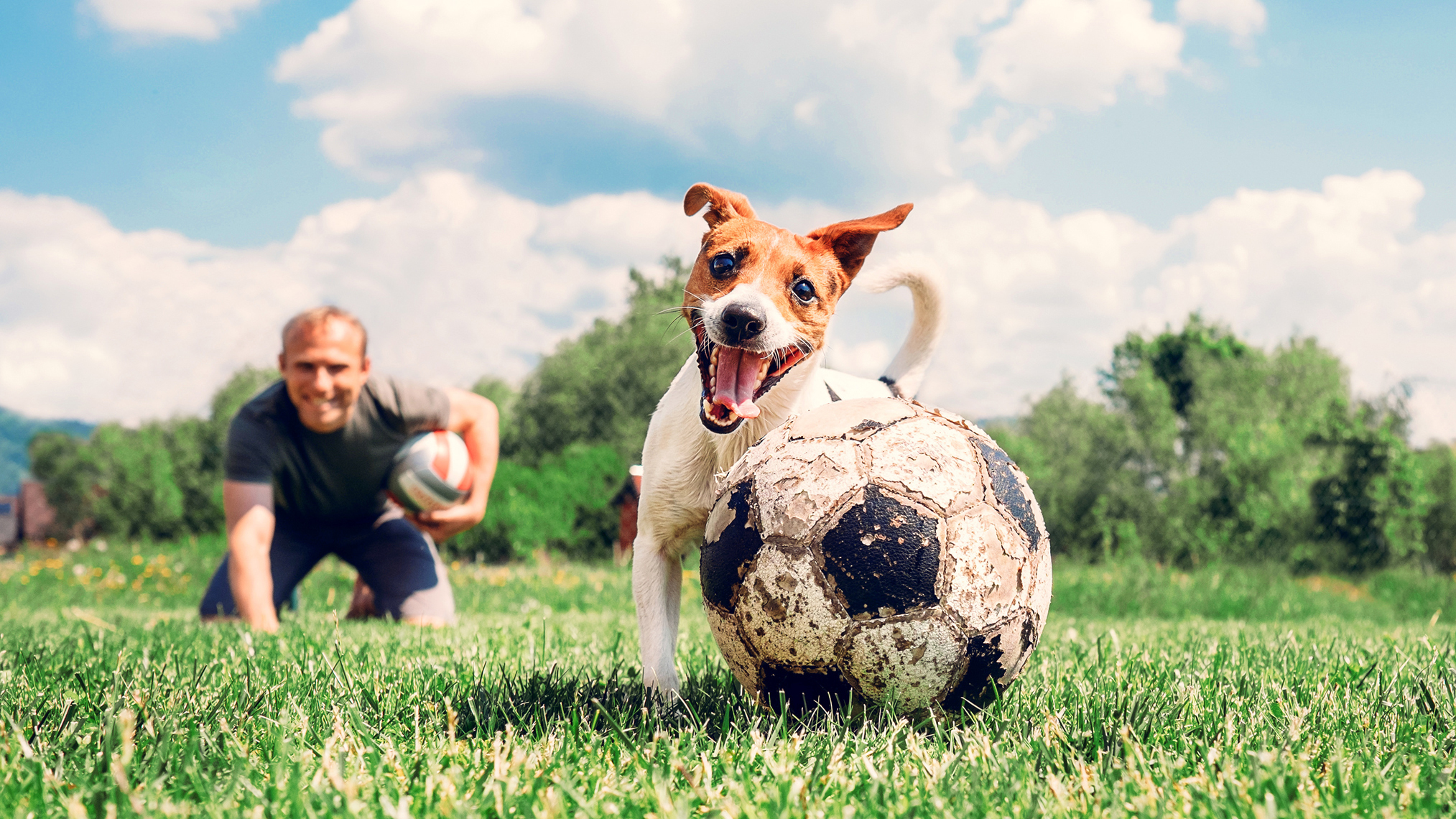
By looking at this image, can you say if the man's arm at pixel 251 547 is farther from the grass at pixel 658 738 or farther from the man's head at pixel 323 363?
the grass at pixel 658 738

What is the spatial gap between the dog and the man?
119 inches

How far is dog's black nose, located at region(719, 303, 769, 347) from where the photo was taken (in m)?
2.65

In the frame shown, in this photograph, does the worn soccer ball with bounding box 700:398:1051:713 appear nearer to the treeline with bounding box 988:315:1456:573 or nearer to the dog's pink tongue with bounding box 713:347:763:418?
the dog's pink tongue with bounding box 713:347:763:418

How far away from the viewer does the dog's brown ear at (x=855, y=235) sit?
9.80ft

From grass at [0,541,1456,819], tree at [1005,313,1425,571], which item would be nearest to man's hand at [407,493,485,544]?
grass at [0,541,1456,819]

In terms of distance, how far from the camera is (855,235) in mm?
3053

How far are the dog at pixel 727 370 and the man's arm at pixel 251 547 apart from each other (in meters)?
2.99

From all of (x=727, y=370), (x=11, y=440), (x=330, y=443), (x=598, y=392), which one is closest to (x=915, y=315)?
(x=727, y=370)

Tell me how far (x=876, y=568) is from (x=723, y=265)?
108 cm

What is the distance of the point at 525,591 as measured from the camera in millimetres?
9375

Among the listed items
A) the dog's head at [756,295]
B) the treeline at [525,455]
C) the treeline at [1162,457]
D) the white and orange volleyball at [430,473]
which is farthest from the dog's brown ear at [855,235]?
the treeline at [1162,457]

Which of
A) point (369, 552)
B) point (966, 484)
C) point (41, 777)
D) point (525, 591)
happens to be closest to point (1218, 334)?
point (525, 591)

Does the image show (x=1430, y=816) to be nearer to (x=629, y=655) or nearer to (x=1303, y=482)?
(x=629, y=655)

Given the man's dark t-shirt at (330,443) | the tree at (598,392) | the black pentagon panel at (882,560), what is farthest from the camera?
the tree at (598,392)
